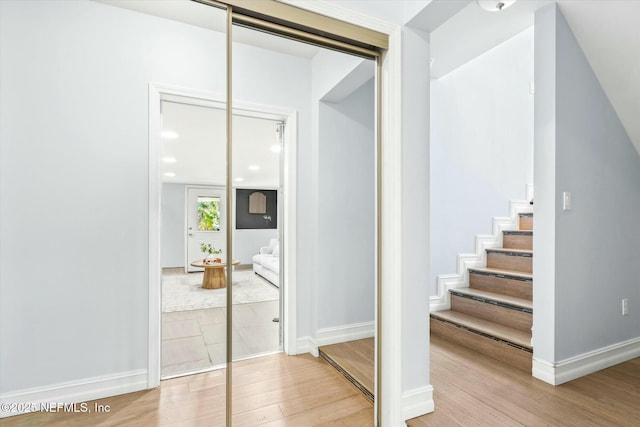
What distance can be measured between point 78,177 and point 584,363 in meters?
3.14

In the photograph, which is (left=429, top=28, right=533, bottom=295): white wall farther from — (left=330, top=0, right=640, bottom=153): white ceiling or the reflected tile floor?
the reflected tile floor

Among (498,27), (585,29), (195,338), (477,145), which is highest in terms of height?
(498,27)

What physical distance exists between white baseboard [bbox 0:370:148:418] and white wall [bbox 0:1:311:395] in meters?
0.02

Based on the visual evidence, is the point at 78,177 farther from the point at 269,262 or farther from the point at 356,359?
the point at 356,359

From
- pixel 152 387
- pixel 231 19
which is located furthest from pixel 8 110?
pixel 152 387

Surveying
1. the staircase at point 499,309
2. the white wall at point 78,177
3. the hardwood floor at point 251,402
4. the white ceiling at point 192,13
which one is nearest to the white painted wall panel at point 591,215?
the staircase at point 499,309

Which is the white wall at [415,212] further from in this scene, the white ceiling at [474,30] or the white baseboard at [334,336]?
the white ceiling at [474,30]

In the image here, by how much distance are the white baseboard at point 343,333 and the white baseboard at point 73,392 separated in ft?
3.06

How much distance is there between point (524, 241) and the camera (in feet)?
10.8

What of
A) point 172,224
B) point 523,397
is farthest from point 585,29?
point 172,224

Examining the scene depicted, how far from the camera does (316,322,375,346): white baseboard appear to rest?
6.38ft

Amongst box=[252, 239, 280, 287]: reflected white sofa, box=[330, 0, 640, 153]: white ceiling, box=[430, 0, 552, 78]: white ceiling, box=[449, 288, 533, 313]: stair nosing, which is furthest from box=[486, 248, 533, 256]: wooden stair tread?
box=[252, 239, 280, 287]: reflected white sofa

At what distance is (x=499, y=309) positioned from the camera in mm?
2734

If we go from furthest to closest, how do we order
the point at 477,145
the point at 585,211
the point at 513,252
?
the point at 477,145 < the point at 513,252 < the point at 585,211
